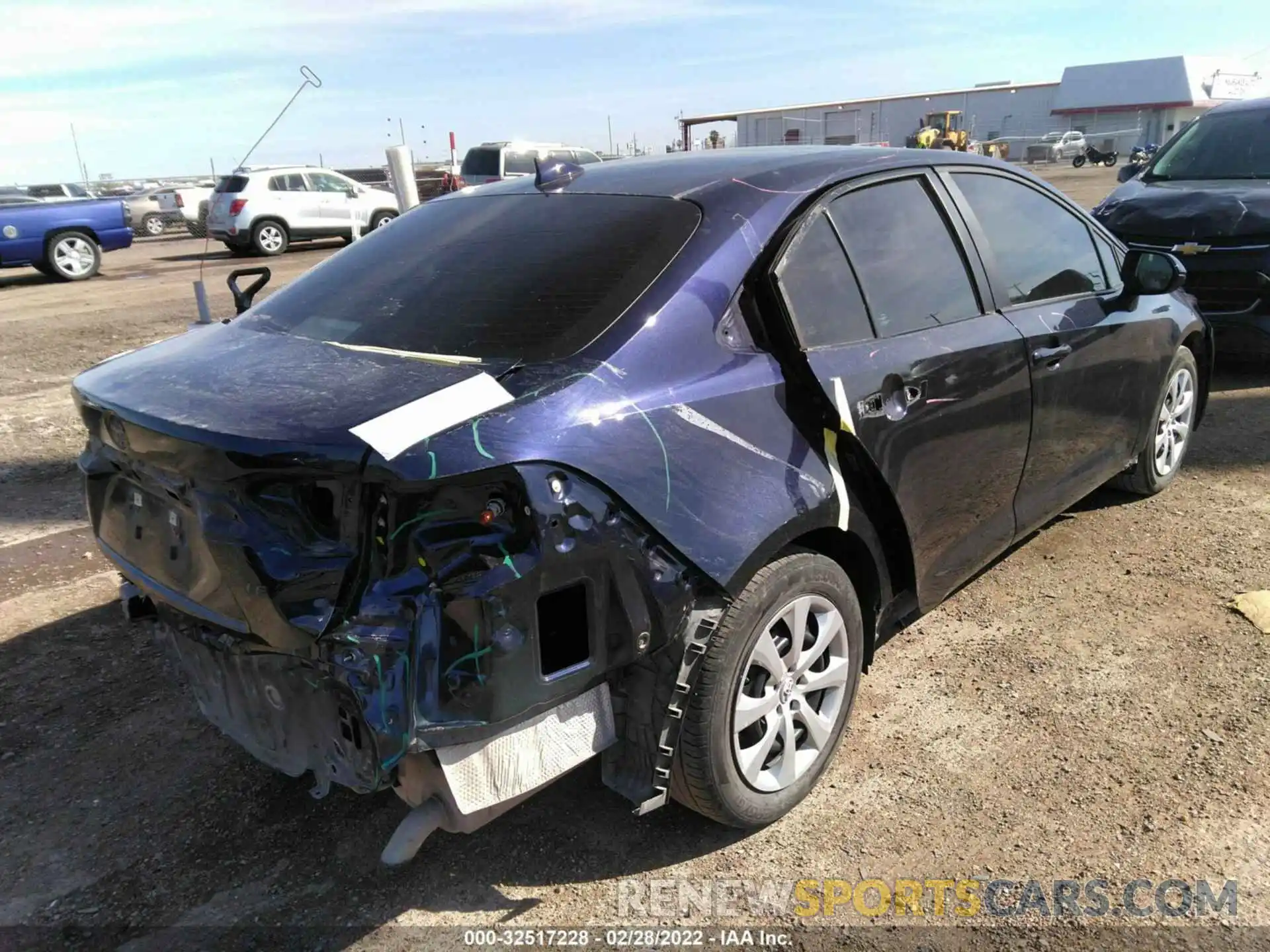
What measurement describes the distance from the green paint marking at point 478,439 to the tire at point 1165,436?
3625mm

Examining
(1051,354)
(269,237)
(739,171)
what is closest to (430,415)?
(739,171)

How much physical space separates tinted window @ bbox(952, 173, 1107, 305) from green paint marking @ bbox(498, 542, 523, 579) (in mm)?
2249

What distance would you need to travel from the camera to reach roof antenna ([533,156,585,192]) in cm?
307

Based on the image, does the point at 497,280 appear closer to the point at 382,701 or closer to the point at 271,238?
the point at 382,701

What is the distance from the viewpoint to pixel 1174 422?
185 inches

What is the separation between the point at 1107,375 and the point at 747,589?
2.31m

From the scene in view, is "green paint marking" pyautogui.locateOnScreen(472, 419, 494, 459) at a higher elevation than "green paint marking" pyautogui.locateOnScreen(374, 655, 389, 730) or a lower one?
higher

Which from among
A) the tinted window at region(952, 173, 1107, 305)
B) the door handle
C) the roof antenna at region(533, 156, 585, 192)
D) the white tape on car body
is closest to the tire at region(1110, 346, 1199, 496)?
the tinted window at region(952, 173, 1107, 305)

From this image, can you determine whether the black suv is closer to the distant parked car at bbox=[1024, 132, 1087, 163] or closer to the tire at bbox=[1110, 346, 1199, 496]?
the tire at bbox=[1110, 346, 1199, 496]

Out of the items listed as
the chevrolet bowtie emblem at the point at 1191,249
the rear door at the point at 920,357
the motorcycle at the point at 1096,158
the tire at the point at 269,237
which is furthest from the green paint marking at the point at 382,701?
the motorcycle at the point at 1096,158

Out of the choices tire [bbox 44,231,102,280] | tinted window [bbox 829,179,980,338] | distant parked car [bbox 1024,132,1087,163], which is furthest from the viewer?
distant parked car [bbox 1024,132,1087,163]

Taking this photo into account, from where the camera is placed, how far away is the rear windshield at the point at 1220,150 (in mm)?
7059

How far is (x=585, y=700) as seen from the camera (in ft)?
7.01

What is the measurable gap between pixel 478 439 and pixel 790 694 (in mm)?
1175
